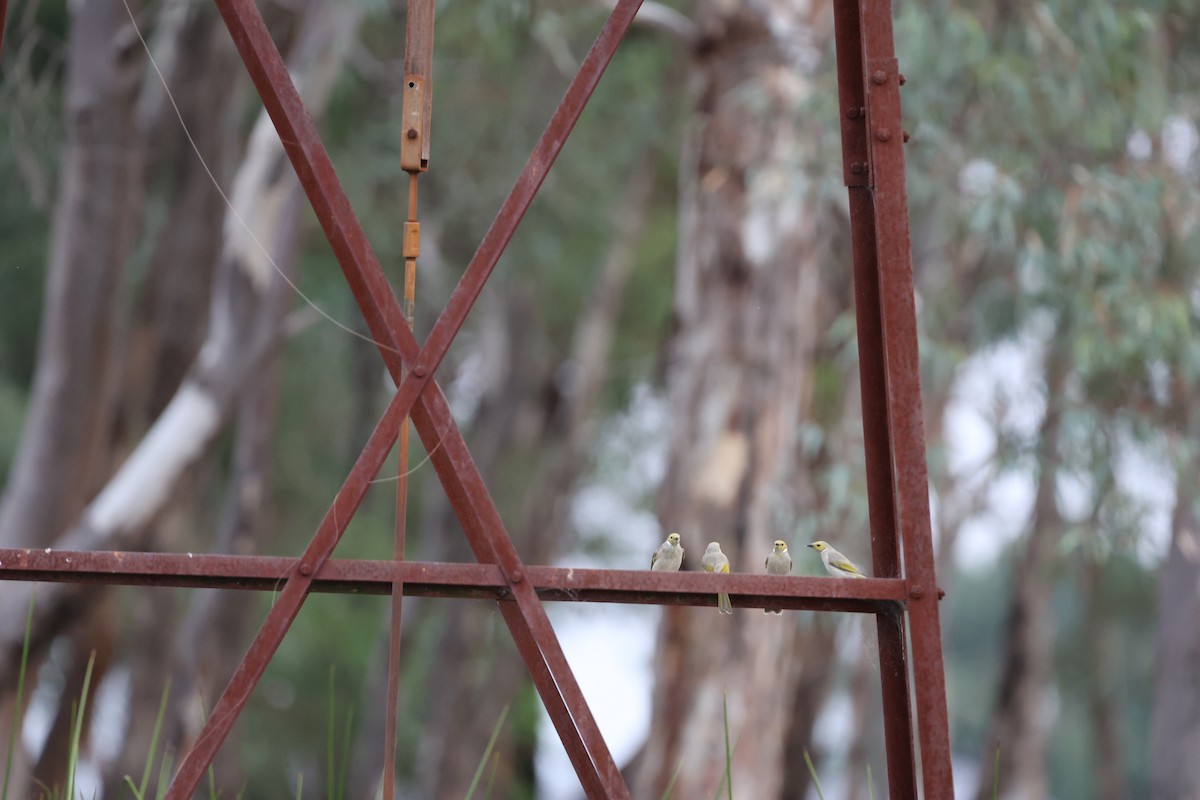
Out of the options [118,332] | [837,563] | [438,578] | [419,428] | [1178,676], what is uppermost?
[118,332]

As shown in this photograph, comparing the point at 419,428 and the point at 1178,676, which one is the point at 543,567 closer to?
the point at 419,428

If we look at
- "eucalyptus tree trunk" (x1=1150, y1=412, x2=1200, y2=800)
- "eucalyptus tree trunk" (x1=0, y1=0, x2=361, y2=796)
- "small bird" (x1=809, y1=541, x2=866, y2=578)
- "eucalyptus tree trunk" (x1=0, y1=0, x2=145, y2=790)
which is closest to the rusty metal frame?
"small bird" (x1=809, y1=541, x2=866, y2=578)

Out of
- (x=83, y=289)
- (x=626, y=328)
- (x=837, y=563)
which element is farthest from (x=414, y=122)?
(x=626, y=328)

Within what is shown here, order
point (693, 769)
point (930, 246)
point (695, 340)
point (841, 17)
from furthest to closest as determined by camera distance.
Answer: point (930, 246) < point (695, 340) < point (693, 769) < point (841, 17)

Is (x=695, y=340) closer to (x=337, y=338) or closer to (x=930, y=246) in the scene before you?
(x=930, y=246)

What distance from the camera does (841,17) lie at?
2738mm

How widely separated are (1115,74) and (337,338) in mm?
7896

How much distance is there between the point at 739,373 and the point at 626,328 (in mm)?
8254

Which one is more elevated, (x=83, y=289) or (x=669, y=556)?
(x=83, y=289)

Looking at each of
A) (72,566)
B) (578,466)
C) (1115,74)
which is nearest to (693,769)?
(1115,74)

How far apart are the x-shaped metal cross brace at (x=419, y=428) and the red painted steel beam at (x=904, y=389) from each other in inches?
17.5

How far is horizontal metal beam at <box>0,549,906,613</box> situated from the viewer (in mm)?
2348

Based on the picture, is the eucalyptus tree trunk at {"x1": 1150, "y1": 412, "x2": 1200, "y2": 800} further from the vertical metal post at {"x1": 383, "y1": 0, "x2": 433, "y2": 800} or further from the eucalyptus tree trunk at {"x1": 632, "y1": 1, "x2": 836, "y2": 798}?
the vertical metal post at {"x1": 383, "y1": 0, "x2": 433, "y2": 800}

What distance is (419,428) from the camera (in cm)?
250
